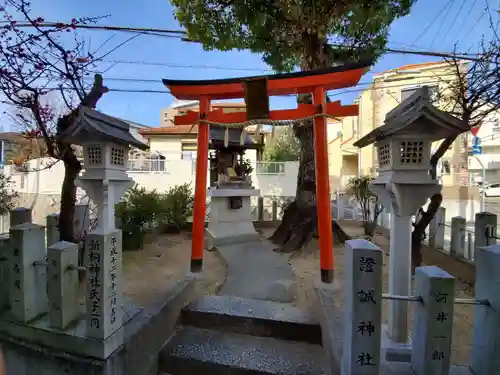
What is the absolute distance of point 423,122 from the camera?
2809mm

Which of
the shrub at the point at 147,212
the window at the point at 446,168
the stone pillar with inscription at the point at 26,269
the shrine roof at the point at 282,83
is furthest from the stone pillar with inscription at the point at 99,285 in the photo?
the window at the point at 446,168

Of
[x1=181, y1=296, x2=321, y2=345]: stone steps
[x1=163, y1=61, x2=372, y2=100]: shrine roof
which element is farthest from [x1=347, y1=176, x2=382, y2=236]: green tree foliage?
[x1=181, y1=296, x2=321, y2=345]: stone steps

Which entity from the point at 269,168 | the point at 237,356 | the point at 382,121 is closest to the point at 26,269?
the point at 237,356

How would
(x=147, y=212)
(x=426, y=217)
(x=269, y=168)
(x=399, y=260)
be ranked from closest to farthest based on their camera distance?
(x=399, y=260) < (x=426, y=217) < (x=147, y=212) < (x=269, y=168)

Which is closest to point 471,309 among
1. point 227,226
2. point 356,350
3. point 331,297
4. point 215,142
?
point 331,297

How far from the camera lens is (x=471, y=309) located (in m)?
4.36

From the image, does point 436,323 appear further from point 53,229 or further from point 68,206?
point 53,229

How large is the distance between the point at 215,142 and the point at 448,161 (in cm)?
1518

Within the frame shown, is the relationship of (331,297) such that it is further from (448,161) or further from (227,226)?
(448,161)

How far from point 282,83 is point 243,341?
4233 millimetres

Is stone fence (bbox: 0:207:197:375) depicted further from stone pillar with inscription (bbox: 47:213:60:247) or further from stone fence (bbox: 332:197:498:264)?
stone fence (bbox: 332:197:498:264)

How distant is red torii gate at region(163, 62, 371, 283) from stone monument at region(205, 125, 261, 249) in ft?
8.23

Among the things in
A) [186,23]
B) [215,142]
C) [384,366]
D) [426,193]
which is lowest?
[384,366]

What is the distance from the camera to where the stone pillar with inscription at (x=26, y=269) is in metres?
2.95
